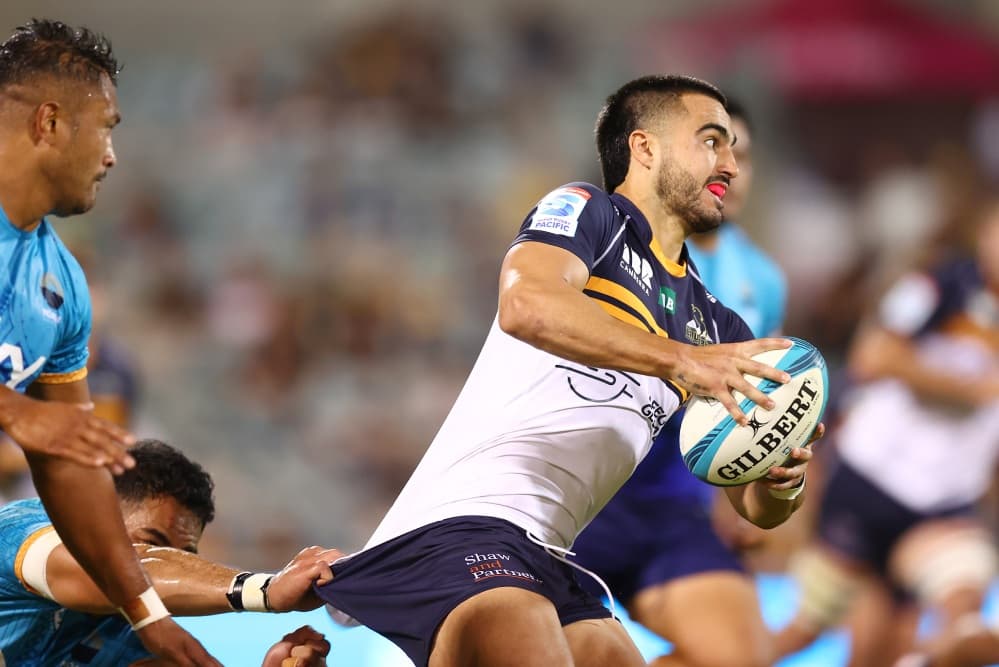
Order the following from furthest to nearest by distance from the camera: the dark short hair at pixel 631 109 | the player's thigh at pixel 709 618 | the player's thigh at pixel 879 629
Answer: the player's thigh at pixel 879 629 < the player's thigh at pixel 709 618 < the dark short hair at pixel 631 109

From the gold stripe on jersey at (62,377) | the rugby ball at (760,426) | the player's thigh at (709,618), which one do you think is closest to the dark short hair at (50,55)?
the gold stripe on jersey at (62,377)

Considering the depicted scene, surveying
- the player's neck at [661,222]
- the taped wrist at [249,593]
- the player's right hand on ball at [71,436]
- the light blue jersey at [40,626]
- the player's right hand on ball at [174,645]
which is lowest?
the light blue jersey at [40,626]

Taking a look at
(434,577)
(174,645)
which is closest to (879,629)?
(434,577)

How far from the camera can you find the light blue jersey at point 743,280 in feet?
17.9

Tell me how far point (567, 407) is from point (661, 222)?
626 mm

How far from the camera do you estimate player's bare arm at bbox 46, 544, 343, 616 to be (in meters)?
3.42

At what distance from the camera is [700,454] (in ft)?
11.3

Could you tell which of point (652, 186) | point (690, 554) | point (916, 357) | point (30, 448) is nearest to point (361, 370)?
Answer: point (916, 357)

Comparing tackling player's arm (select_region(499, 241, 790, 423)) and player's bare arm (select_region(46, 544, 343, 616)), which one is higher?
tackling player's arm (select_region(499, 241, 790, 423))

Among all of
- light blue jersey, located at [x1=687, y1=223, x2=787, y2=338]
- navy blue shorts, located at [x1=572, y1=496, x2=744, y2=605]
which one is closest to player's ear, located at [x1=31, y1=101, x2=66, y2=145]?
navy blue shorts, located at [x1=572, y1=496, x2=744, y2=605]

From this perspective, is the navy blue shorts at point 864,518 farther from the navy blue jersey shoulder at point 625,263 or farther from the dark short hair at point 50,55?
the dark short hair at point 50,55

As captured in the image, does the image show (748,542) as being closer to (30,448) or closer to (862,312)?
(30,448)

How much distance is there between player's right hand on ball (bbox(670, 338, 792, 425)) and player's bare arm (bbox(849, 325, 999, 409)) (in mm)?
3015

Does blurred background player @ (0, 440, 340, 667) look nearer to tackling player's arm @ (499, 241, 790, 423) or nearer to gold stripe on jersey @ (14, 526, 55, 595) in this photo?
gold stripe on jersey @ (14, 526, 55, 595)
